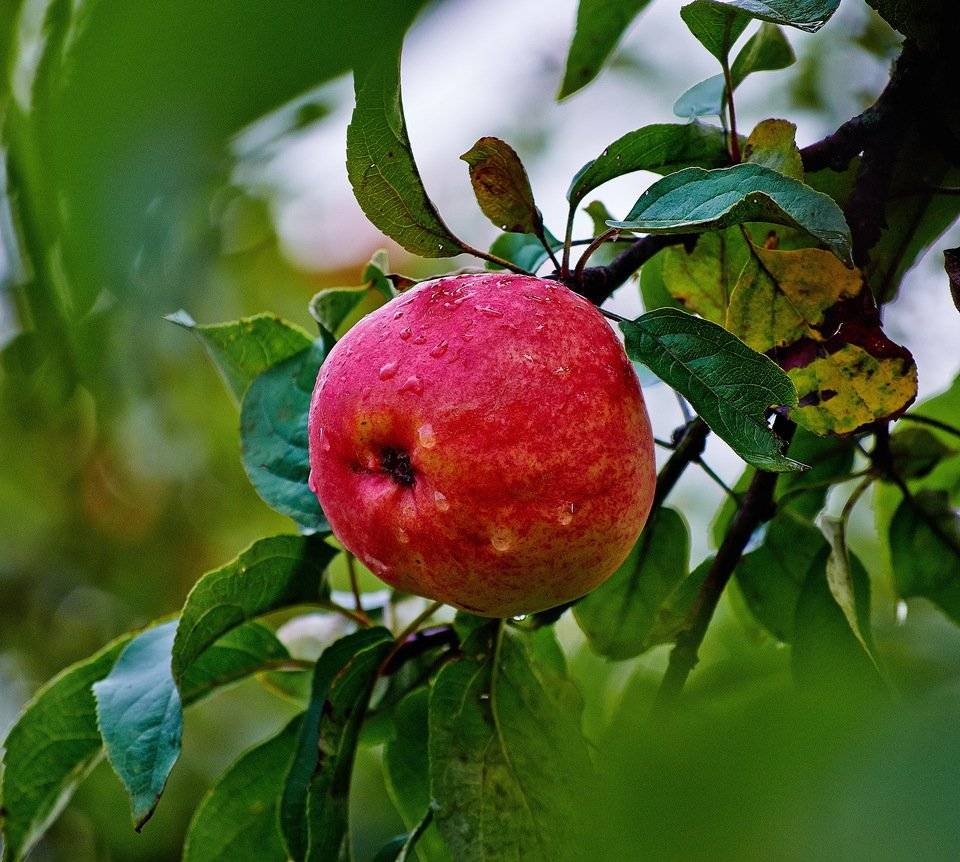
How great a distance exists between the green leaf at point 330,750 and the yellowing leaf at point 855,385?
0.44 m

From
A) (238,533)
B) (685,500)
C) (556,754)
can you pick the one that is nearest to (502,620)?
(556,754)

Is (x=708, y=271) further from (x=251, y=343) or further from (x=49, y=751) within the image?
(x=49, y=751)

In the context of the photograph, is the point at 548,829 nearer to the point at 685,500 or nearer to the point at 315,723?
the point at 315,723

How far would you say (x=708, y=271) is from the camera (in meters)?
0.98

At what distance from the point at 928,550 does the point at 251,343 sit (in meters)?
0.76

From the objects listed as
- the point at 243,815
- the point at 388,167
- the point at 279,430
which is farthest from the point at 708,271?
the point at 243,815

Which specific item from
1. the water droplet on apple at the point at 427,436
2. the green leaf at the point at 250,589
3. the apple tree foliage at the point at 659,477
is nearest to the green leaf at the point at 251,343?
the apple tree foliage at the point at 659,477

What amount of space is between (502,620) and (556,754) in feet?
0.43

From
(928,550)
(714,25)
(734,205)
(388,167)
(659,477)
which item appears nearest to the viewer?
(734,205)

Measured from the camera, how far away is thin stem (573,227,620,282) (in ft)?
2.69

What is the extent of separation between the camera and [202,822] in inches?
44.2

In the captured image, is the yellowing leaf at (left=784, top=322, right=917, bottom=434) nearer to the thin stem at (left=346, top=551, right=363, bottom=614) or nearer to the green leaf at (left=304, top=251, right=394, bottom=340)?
the green leaf at (left=304, top=251, right=394, bottom=340)

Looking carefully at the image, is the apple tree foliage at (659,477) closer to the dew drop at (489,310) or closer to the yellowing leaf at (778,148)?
the yellowing leaf at (778,148)

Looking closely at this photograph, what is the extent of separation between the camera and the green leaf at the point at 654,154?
87 cm
